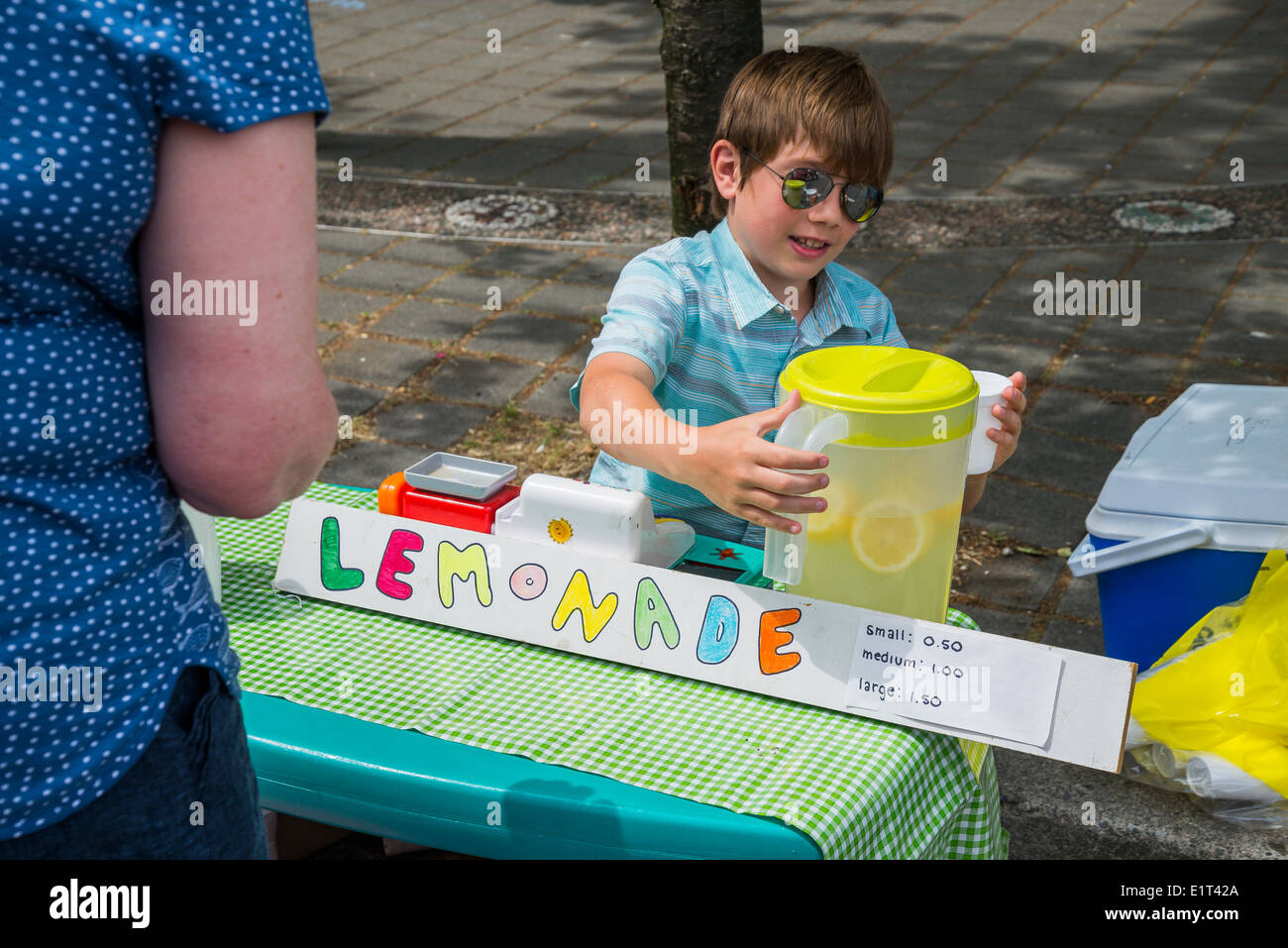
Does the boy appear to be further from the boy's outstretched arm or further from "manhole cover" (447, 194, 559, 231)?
"manhole cover" (447, 194, 559, 231)

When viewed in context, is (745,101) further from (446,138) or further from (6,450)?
(446,138)

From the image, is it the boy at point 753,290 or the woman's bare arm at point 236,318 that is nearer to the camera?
the woman's bare arm at point 236,318

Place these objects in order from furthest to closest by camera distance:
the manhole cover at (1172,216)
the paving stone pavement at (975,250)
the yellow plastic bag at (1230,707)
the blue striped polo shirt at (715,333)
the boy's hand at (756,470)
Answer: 1. the manhole cover at (1172,216)
2. the paving stone pavement at (975,250)
3. the yellow plastic bag at (1230,707)
4. the blue striped polo shirt at (715,333)
5. the boy's hand at (756,470)

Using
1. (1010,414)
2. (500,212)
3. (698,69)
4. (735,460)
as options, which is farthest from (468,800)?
(500,212)

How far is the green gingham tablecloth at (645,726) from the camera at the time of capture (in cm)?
143

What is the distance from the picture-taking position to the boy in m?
1.77

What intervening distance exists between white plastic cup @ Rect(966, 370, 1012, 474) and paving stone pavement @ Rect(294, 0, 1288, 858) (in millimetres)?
1089

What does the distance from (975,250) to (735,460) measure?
4111 mm

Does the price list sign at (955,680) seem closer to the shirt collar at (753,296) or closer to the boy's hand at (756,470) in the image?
the boy's hand at (756,470)

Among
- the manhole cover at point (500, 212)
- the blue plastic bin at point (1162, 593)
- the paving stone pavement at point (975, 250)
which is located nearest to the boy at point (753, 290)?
the blue plastic bin at point (1162, 593)

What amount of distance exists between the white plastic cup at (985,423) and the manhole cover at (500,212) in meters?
4.14

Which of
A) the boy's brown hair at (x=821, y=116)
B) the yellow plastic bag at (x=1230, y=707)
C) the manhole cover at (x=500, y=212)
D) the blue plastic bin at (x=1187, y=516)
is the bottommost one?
the yellow plastic bag at (x=1230, y=707)

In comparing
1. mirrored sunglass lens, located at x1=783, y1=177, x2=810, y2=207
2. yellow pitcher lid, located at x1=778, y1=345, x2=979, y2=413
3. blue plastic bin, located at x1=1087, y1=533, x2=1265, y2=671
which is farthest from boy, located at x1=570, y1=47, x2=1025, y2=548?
blue plastic bin, located at x1=1087, y1=533, x2=1265, y2=671
